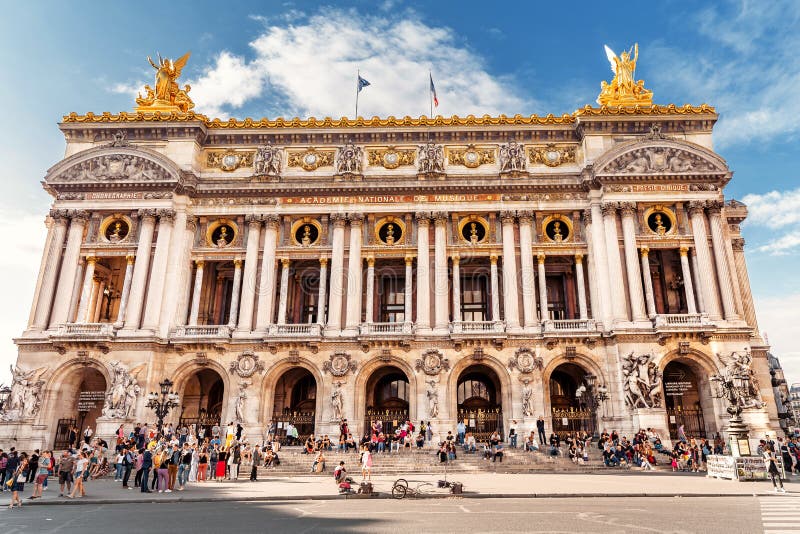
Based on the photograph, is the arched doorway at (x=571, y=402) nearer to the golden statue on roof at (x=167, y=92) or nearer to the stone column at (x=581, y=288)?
the stone column at (x=581, y=288)

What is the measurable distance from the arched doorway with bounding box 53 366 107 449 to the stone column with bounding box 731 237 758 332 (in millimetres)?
43594

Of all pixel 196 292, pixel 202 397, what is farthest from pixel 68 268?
pixel 202 397

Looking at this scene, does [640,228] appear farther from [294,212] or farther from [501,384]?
[294,212]

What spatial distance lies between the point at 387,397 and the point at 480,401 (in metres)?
6.49

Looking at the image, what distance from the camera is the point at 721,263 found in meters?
36.2

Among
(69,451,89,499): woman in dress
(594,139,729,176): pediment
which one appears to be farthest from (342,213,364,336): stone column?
(69,451,89,499): woman in dress

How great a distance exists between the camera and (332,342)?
36.0 m

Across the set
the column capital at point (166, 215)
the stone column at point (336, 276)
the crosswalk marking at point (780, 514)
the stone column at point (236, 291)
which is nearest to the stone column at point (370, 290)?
the stone column at point (336, 276)

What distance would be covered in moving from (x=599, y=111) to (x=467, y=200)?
11056 millimetres

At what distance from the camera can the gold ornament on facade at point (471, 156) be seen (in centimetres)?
4009

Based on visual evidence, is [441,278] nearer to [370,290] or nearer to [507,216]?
[370,290]

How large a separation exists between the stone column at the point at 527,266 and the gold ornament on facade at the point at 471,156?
15.7 ft

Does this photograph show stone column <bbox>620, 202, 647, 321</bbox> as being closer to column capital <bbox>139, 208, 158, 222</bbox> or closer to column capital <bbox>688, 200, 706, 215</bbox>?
column capital <bbox>688, 200, 706, 215</bbox>

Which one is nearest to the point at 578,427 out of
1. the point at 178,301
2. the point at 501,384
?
the point at 501,384
